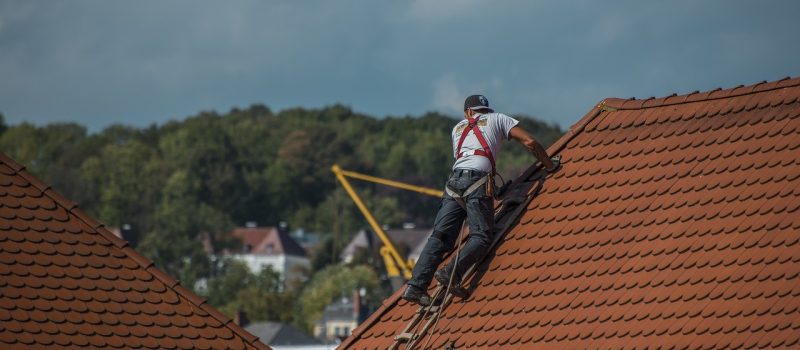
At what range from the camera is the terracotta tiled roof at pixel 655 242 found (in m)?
12.9

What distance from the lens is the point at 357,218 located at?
18700 cm

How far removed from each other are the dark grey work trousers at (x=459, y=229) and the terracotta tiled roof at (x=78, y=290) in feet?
5.73

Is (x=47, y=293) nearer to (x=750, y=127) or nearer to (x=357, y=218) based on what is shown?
(x=750, y=127)

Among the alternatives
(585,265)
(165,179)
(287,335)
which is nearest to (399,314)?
(585,265)

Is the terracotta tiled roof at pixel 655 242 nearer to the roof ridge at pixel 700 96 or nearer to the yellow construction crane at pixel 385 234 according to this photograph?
the roof ridge at pixel 700 96

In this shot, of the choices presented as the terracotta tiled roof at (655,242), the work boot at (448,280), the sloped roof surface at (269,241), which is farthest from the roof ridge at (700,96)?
the sloped roof surface at (269,241)

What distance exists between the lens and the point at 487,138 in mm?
15117

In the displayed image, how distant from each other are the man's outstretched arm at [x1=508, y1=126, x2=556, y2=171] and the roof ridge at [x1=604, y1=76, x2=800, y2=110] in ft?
2.86

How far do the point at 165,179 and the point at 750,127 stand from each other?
17276cm

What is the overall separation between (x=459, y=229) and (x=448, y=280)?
29.1 inches

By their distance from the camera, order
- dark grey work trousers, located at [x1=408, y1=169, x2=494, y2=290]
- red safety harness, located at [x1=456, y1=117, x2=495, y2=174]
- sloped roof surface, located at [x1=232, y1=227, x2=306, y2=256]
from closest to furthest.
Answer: dark grey work trousers, located at [x1=408, y1=169, x2=494, y2=290] < red safety harness, located at [x1=456, y1=117, x2=495, y2=174] < sloped roof surface, located at [x1=232, y1=227, x2=306, y2=256]

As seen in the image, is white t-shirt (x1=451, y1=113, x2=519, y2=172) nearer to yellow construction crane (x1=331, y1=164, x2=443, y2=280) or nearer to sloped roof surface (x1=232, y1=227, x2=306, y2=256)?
yellow construction crane (x1=331, y1=164, x2=443, y2=280)

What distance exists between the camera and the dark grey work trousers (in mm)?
14773

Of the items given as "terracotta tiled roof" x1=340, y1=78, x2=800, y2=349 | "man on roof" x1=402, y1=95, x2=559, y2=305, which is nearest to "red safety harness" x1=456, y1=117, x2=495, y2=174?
"man on roof" x1=402, y1=95, x2=559, y2=305
